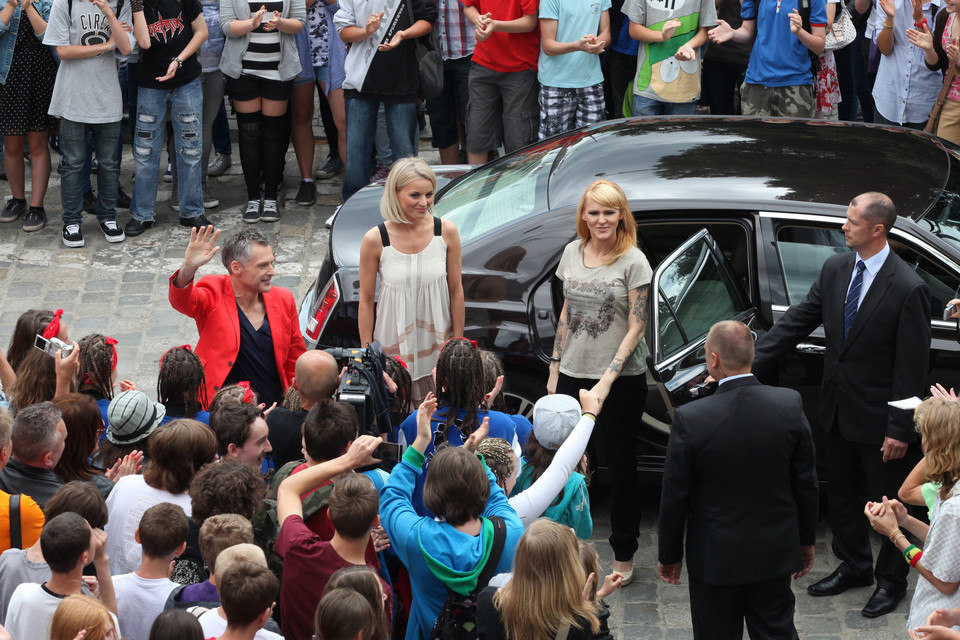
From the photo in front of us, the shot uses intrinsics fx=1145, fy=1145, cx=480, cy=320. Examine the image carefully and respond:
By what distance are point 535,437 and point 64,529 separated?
1.93m

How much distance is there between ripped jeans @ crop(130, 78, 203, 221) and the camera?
31.6 feet

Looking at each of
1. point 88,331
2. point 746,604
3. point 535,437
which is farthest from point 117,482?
point 88,331

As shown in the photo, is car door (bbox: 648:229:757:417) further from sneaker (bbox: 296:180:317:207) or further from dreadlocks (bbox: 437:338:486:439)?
sneaker (bbox: 296:180:317:207)

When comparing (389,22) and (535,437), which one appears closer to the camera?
(535,437)

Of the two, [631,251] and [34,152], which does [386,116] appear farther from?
[631,251]

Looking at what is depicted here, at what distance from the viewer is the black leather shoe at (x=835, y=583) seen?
575 cm

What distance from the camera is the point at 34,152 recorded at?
9766mm

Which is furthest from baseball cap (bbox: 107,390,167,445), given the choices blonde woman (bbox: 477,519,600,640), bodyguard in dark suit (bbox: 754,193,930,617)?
bodyguard in dark suit (bbox: 754,193,930,617)

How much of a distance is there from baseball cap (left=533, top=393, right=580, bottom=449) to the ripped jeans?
236 inches

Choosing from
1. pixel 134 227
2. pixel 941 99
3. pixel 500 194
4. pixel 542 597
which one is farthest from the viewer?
pixel 134 227

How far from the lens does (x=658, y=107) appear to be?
30.4 ft

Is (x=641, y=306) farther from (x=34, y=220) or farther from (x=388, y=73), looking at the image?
(x=34, y=220)

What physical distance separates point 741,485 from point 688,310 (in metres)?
1.52

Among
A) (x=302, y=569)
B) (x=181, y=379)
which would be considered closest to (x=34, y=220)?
(x=181, y=379)
